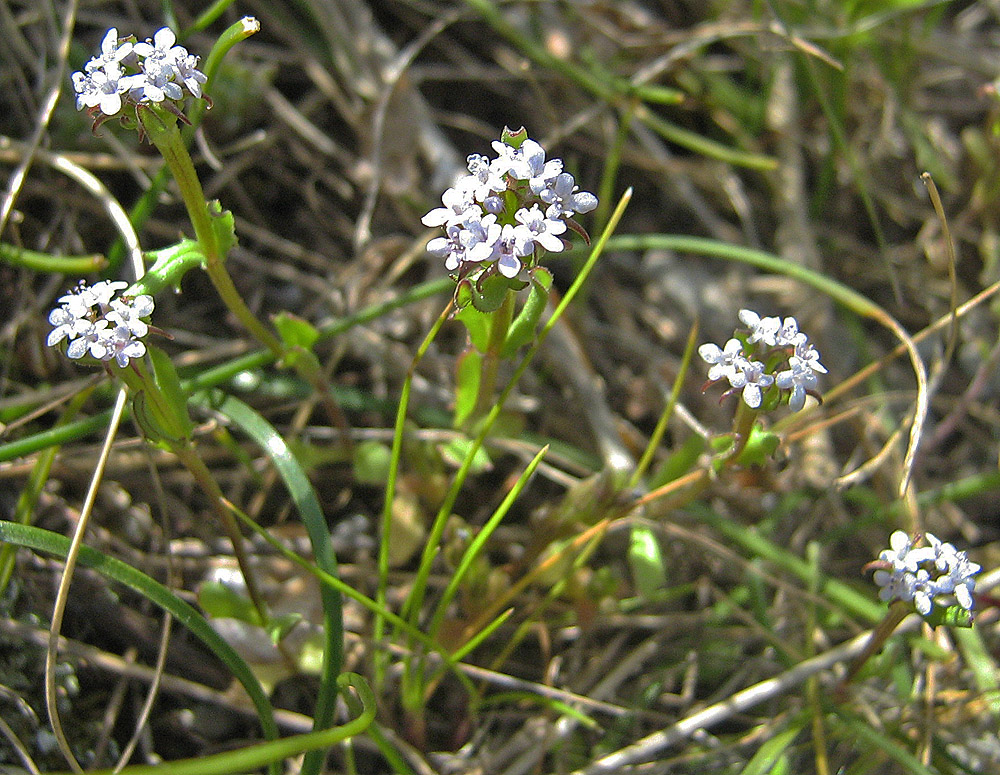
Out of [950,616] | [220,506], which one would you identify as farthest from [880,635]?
[220,506]

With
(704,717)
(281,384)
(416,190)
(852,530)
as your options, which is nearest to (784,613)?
(852,530)

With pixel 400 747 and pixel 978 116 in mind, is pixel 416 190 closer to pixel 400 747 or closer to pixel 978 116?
pixel 400 747

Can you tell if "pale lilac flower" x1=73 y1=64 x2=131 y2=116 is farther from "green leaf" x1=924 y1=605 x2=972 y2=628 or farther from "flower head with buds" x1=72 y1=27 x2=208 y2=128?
"green leaf" x1=924 y1=605 x2=972 y2=628

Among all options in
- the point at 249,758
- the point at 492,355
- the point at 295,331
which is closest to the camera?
the point at 249,758

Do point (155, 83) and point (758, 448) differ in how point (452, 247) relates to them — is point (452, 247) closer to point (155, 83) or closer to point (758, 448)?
point (155, 83)

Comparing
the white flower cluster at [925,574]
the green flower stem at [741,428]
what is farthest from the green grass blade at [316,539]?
the white flower cluster at [925,574]

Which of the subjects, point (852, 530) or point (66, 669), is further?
point (852, 530)
